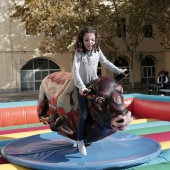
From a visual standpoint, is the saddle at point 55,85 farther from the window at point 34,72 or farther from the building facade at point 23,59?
the window at point 34,72

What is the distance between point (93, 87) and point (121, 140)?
1.21 meters

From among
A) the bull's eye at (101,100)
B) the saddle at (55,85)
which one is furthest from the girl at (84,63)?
the saddle at (55,85)

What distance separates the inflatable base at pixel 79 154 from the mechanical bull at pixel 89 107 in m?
0.23

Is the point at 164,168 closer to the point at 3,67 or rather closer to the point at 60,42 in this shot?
the point at 60,42

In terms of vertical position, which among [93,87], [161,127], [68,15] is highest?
[68,15]

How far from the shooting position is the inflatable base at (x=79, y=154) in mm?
3213

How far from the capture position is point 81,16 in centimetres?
1544

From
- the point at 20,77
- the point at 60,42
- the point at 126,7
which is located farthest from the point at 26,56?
the point at 126,7

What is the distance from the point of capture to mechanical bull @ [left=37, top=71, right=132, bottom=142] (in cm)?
303

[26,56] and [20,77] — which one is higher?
[26,56]

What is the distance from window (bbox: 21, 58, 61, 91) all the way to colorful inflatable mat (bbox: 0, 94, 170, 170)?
12777 mm

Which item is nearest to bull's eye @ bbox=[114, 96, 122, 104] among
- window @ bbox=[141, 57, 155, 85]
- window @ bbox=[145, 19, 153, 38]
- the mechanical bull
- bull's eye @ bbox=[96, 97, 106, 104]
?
the mechanical bull

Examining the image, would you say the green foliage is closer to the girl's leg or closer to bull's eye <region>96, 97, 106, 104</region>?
the girl's leg

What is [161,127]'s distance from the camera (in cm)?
564
